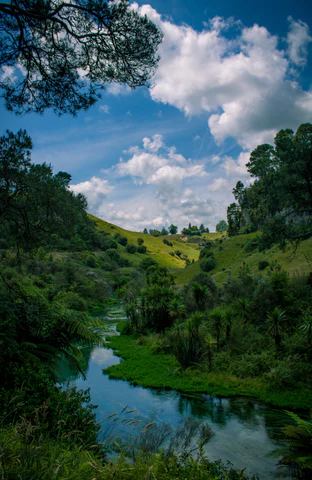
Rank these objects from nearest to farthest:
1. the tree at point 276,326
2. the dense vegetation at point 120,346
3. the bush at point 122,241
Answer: the dense vegetation at point 120,346 → the tree at point 276,326 → the bush at point 122,241

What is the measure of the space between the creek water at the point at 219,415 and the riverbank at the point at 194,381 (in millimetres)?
456

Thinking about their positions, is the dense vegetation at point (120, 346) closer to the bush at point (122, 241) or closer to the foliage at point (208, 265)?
the foliage at point (208, 265)

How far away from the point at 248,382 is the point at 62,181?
13.7 meters

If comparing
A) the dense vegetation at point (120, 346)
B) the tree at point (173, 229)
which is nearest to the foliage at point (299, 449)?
the dense vegetation at point (120, 346)

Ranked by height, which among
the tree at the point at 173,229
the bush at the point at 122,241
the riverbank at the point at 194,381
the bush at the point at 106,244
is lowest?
the riverbank at the point at 194,381

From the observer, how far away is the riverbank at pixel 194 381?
Answer: 44.4 feet

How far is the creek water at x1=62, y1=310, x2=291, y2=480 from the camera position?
356 inches

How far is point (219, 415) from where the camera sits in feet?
40.9

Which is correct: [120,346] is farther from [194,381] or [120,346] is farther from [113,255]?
[113,255]

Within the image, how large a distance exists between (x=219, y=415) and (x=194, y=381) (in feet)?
11.8

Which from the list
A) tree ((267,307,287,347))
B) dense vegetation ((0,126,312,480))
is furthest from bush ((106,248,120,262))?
tree ((267,307,287,347))

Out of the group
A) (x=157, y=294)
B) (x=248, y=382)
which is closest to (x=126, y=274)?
(x=157, y=294)

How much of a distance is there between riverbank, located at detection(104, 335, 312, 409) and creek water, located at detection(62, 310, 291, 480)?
46 cm

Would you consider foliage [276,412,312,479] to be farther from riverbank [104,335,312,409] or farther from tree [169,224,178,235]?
tree [169,224,178,235]
